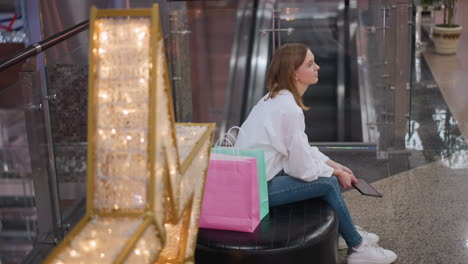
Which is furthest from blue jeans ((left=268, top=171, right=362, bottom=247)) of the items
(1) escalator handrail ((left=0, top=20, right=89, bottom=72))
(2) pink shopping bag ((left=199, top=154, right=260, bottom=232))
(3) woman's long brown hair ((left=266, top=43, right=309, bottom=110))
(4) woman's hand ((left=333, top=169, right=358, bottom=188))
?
(1) escalator handrail ((left=0, top=20, right=89, bottom=72))

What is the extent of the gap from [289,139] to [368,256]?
877 millimetres

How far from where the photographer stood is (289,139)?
3.88m

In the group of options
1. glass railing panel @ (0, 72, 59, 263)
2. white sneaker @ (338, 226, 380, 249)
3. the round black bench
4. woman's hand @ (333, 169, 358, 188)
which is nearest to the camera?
the round black bench

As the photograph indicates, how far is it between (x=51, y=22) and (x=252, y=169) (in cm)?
400

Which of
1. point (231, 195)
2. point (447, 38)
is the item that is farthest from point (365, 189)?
point (447, 38)

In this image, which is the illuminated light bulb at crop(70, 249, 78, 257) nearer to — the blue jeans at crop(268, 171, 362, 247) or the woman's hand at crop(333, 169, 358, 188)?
the blue jeans at crop(268, 171, 362, 247)

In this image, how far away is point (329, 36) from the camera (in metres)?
6.77

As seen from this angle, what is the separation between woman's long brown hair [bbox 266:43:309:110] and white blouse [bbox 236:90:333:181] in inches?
2.1

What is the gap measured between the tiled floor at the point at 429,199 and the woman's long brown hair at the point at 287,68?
1087 millimetres

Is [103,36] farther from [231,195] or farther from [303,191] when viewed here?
[303,191]

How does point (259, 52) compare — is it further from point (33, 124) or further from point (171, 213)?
point (171, 213)

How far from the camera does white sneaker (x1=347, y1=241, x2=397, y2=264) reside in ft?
13.8

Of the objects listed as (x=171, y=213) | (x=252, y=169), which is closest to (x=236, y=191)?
(x=252, y=169)

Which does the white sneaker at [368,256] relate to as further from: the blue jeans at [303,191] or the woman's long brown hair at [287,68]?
the woman's long brown hair at [287,68]
